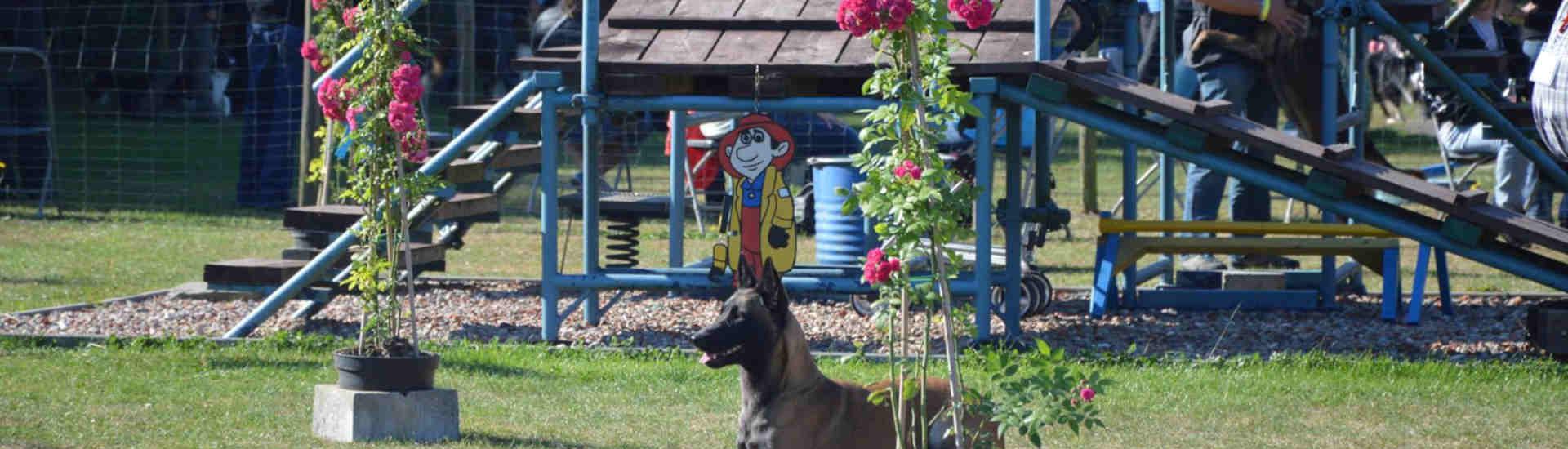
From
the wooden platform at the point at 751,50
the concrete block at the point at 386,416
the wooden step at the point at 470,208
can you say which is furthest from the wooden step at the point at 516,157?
the concrete block at the point at 386,416

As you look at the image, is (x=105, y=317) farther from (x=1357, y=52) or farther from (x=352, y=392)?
(x=1357, y=52)

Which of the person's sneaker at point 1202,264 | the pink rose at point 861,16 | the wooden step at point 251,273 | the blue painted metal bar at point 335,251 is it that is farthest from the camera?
the person's sneaker at point 1202,264

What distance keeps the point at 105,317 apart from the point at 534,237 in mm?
5189

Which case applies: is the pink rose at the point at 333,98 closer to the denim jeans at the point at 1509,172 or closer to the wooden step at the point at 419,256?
the wooden step at the point at 419,256

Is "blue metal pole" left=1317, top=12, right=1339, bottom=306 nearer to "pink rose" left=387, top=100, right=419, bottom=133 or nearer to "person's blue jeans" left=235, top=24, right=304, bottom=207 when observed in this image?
"pink rose" left=387, top=100, right=419, bottom=133

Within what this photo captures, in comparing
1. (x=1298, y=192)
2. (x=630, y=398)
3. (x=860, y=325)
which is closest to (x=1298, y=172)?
(x=1298, y=192)

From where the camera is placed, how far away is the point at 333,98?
617 centimetres

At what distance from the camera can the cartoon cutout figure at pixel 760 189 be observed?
7668mm

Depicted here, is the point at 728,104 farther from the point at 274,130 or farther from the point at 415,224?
the point at 274,130

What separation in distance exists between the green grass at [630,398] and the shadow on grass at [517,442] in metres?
0.01

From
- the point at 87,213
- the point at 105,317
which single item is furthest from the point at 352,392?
the point at 87,213

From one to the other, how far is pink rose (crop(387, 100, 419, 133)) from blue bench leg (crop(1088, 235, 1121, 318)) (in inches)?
155

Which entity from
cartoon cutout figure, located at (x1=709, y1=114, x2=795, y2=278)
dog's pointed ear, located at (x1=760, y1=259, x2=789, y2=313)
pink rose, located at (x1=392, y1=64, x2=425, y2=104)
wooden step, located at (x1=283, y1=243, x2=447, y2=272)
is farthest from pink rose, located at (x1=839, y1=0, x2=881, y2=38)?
Answer: wooden step, located at (x1=283, y1=243, x2=447, y2=272)

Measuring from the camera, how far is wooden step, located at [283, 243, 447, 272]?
28.6ft
